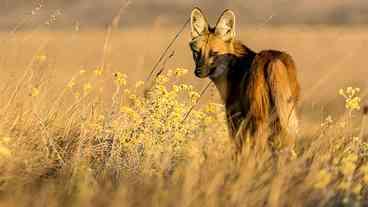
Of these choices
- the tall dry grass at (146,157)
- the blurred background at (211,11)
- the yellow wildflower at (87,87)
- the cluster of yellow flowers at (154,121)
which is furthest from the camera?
the blurred background at (211,11)

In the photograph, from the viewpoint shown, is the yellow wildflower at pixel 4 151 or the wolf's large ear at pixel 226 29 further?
the wolf's large ear at pixel 226 29

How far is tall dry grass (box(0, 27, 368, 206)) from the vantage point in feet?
17.2

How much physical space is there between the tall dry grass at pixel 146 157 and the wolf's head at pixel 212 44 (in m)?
0.30

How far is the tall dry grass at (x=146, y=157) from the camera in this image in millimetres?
5238

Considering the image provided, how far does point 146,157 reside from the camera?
6.39 metres

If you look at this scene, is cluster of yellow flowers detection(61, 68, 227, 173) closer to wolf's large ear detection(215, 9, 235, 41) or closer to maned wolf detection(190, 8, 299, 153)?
maned wolf detection(190, 8, 299, 153)

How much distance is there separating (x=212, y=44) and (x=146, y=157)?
1720 millimetres

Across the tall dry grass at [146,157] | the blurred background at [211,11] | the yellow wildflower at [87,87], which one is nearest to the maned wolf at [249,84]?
the tall dry grass at [146,157]

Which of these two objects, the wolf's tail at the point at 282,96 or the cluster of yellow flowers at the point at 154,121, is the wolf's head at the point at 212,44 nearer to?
the cluster of yellow flowers at the point at 154,121

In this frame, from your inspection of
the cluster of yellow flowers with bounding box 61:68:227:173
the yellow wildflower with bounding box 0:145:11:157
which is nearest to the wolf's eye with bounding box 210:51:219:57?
the cluster of yellow flowers with bounding box 61:68:227:173

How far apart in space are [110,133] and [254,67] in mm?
1328

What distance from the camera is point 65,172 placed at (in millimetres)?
6020

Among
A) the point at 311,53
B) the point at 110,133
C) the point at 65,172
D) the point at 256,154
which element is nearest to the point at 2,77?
the point at 110,133

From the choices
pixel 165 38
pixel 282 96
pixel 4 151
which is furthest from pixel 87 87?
pixel 165 38
